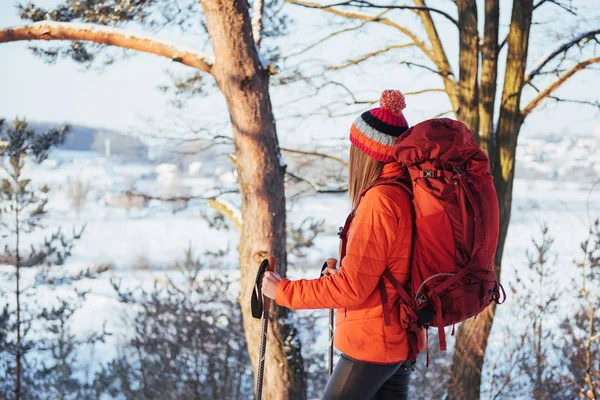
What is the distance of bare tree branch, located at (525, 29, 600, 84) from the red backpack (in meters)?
3.98

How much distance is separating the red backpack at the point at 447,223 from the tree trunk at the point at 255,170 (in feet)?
7.16

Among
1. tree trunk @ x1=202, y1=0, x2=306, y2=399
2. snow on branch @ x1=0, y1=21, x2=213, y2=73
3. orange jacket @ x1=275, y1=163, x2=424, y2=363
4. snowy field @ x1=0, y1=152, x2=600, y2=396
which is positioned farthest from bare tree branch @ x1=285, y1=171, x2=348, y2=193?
snowy field @ x1=0, y1=152, x2=600, y2=396

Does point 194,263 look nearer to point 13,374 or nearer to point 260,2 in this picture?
point 13,374

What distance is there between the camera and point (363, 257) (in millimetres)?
1721

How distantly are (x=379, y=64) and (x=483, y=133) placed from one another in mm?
1841

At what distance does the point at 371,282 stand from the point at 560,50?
4373 millimetres

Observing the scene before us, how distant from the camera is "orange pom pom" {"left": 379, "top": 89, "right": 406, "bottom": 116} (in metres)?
1.93

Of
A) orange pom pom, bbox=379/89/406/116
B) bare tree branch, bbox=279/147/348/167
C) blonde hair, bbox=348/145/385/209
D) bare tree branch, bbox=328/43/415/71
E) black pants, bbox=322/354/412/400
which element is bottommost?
black pants, bbox=322/354/412/400

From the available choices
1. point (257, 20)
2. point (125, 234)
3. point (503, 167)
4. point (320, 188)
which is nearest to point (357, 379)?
point (257, 20)

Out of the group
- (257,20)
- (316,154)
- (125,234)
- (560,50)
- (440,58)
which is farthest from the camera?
(125,234)

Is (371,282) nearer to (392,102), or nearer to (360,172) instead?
(360,172)

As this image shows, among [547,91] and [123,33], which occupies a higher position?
[547,91]

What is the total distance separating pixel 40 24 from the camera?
13.1 feet

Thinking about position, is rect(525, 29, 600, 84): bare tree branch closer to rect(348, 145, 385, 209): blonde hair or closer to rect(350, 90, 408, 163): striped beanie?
rect(350, 90, 408, 163): striped beanie
